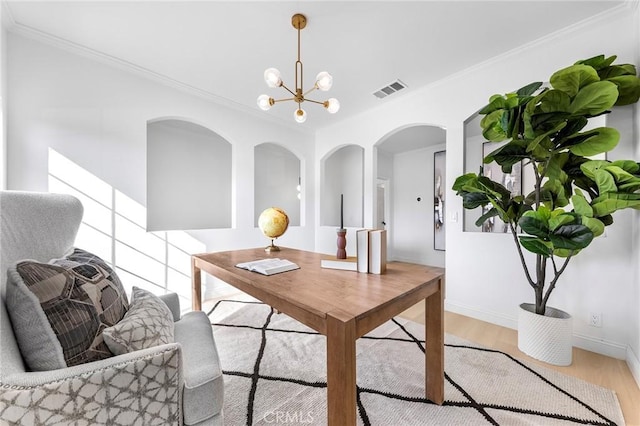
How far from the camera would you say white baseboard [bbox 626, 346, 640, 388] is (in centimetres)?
163

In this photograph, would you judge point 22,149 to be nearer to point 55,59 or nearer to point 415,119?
point 55,59

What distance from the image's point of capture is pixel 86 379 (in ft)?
2.42

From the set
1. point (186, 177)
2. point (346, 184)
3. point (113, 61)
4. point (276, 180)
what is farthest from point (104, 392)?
point (346, 184)

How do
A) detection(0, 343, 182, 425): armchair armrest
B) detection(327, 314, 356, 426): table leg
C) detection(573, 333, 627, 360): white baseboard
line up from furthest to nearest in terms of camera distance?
detection(573, 333, 627, 360): white baseboard, detection(327, 314, 356, 426): table leg, detection(0, 343, 182, 425): armchair armrest

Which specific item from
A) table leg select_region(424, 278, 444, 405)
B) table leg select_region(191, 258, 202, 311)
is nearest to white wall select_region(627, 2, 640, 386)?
table leg select_region(424, 278, 444, 405)

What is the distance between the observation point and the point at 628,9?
187 cm

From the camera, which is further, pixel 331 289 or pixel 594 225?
pixel 594 225

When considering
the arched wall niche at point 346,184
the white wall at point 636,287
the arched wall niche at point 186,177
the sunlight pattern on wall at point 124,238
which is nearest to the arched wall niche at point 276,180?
the arched wall niche at point 186,177

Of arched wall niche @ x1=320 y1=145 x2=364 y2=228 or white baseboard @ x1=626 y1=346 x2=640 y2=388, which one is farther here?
arched wall niche @ x1=320 y1=145 x2=364 y2=228

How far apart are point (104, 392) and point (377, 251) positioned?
1.22 metres

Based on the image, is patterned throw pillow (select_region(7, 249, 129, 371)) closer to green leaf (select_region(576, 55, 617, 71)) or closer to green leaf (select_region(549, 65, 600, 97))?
green leaf (select_region(549, 65, 600, 97))

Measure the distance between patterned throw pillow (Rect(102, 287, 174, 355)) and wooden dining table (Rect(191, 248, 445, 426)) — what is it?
0.40 metres

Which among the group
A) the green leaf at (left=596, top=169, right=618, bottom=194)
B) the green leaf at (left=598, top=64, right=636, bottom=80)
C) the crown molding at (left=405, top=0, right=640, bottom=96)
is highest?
the crown molding at (left=405, top=0, right=640, bottom=96)

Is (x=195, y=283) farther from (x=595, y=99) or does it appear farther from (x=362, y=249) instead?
(x=595, y=99)
